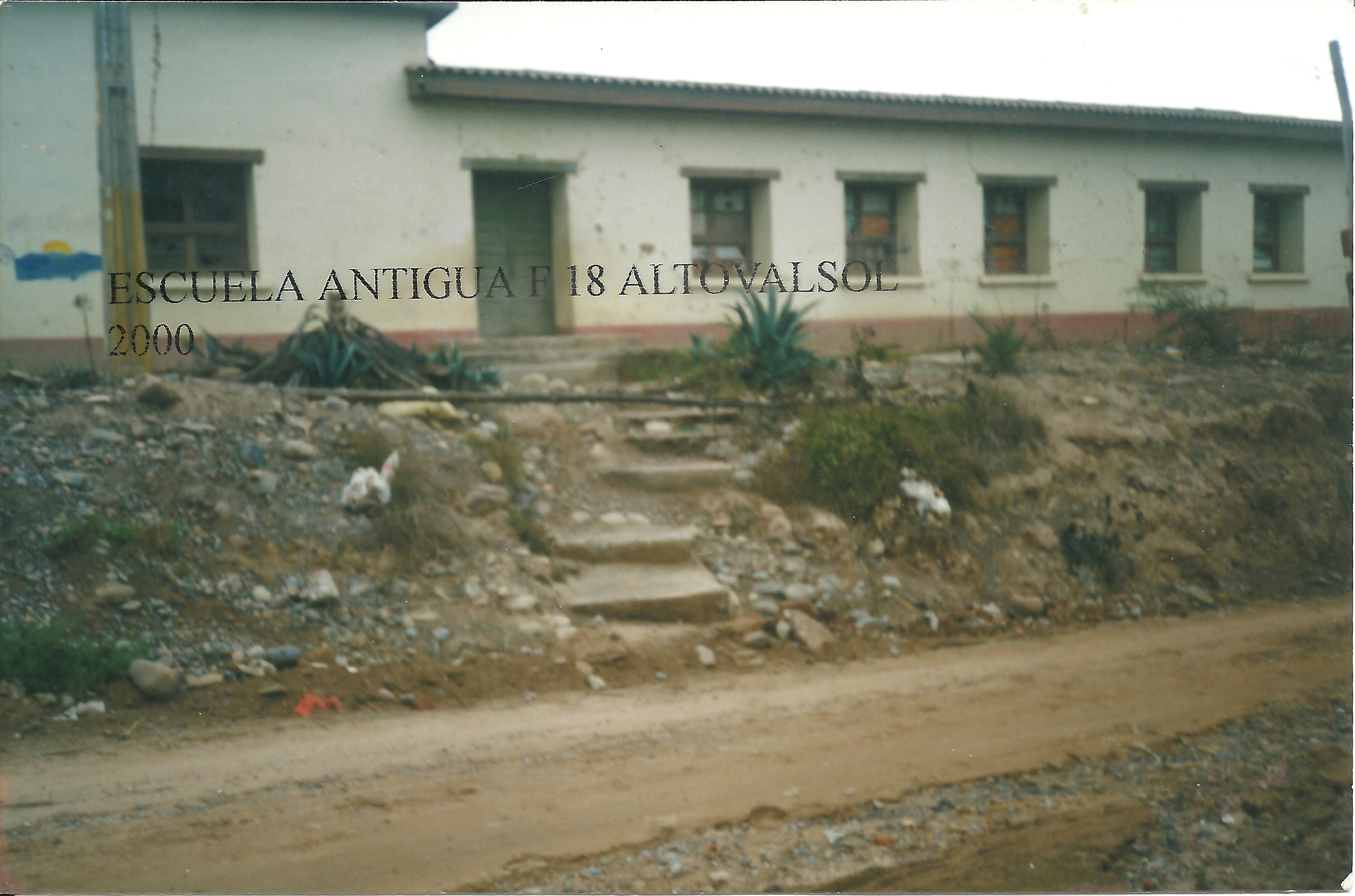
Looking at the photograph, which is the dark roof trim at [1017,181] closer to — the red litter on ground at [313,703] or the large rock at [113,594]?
the red litter on ground at [313,703]

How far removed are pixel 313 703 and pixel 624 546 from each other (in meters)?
2.18

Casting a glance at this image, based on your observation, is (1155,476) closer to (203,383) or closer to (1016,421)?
(1016,421)

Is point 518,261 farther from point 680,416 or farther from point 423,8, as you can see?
point 423,8

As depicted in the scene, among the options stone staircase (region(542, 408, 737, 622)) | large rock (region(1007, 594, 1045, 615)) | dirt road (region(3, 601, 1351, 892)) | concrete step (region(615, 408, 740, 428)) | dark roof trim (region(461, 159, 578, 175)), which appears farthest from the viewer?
dark roof trim (region(461, 159, 578, 175))

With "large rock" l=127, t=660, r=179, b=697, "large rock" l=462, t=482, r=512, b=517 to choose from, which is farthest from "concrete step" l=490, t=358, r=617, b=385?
"large rock" l=127, t=660, r=179, b=697

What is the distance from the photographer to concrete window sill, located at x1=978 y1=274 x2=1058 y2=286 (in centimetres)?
686

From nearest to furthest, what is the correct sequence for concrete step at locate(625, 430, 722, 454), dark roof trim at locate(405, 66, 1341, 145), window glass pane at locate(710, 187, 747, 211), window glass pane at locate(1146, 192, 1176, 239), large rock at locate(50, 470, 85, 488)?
large rock at locate(50, 470, 85, 488), window glass pane at locate(1146, 192, 1176, 239), concrete step at locate(625, 430, 722, 454), window glass pane at locate(710, 187, 747, 211), dark roof trim at locate(405, 66, 1341, 145)

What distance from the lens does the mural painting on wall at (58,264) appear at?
7375 mm

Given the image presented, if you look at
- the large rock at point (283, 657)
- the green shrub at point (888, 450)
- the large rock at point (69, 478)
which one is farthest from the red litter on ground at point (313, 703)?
the green shrub at point (888, 450)

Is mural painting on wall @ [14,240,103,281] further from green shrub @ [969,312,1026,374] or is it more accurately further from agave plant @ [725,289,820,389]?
green shrub @ [969,312,1026,374]

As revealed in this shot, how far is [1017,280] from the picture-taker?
709 centimetres

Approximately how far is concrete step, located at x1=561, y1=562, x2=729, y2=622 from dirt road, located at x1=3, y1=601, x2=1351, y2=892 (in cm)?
59

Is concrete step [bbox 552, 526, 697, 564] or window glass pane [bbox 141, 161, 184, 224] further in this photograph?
window glass pane [bbox 141, 161, 184, 224]

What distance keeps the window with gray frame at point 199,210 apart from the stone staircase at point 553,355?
224 centimetres
